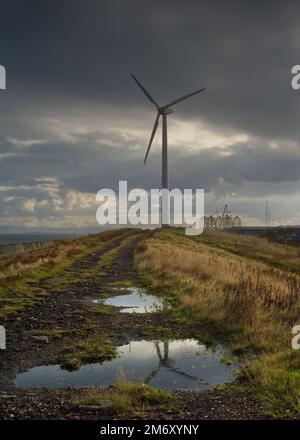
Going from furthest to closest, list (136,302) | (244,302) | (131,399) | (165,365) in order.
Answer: (136,302)
(244,302)
(165,365)
(131,399)

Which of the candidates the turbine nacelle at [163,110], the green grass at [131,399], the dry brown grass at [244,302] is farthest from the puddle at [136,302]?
the turbine nacelle at [163,110]

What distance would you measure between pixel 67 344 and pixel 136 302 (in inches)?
269

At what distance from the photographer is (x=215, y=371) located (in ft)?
36.1

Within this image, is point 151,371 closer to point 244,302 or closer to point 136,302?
point 244,302

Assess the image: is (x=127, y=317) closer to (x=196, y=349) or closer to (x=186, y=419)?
(x=196, y=349)

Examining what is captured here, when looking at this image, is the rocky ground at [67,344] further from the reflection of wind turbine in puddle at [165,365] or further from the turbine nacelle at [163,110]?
the turbine nacelle at [163,110]

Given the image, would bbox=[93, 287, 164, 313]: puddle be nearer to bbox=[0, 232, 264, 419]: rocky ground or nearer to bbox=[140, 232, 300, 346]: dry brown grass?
bbox=[0, 232, 264, 419]: rocky ground

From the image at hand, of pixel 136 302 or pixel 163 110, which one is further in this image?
pixel 163 110

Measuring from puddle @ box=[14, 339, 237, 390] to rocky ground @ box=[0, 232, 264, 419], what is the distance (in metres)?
0.49

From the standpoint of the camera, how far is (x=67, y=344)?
1309cm

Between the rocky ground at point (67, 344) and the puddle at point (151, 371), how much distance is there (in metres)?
0.49

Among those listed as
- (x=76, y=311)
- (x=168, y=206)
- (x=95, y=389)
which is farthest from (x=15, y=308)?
(x=168, y=206)

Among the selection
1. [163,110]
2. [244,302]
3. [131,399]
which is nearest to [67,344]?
[131,399]
